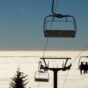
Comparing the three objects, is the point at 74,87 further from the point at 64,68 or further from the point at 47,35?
the point at 47,35

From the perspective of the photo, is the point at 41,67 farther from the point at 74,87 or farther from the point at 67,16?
the point at 74,87

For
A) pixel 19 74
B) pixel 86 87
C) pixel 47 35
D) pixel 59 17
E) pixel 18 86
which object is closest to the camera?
pixel 59 17

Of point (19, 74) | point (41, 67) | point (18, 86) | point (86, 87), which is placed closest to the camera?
point (41, 67)

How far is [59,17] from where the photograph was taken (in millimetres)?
8602

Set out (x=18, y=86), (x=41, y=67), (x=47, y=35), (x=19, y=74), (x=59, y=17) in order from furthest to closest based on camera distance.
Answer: (x=19, y=74) → (x=18, y=86) → (x=41, y=67) → (x=47, y=35) → (x=59, y=17)

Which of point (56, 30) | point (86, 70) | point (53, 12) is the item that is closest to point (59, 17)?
point (53, 12)

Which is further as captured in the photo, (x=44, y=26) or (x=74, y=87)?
(x=74, y=87)

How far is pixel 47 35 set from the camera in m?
9.21

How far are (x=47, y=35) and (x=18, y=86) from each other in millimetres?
27136

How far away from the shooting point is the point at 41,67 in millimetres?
17281

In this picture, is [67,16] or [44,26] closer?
[67,16]

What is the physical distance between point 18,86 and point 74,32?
88.8 feet

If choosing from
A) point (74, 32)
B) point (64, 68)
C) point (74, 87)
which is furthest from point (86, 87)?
point (74, 32)

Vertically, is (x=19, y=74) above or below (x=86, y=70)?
above
